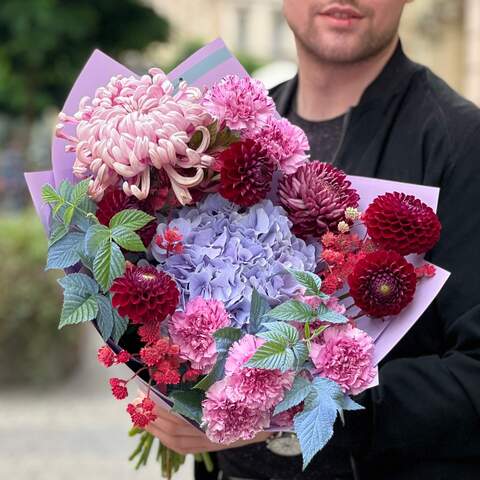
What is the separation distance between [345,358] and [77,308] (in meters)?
0.46

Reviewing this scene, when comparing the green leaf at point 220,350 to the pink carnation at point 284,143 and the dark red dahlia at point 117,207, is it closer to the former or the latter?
the dark red dahlia at point 117,207

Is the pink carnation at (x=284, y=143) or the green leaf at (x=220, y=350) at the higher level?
the pink carnation at (x=284, y=143)

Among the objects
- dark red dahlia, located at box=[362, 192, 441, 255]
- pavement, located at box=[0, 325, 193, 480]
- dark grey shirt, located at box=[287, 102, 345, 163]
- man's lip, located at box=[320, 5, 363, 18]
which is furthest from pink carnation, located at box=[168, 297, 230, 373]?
pavement, located at box=[0, 325, 193, 480]

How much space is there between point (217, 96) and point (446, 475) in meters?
0.90

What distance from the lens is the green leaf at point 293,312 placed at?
1698 mm

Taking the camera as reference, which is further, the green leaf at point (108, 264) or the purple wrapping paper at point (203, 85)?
the purple wrapping paper at point (203, 85)

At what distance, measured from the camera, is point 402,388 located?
201 cm

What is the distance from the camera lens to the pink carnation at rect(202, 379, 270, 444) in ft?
5.60

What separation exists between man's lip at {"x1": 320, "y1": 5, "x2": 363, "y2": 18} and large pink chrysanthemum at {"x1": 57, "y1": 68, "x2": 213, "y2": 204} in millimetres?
586

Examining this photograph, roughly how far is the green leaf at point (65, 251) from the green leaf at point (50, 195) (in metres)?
0.07

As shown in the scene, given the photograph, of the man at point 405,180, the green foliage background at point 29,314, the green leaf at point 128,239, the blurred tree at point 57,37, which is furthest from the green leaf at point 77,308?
the blurred tree at point 57,37

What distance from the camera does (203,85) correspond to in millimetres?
2000

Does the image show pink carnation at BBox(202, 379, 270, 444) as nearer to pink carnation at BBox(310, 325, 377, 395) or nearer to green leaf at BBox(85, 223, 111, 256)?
pink carnation at BBox(310, 325, 377, 395)

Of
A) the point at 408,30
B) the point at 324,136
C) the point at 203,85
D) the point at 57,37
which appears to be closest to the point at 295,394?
the point at 203,85
